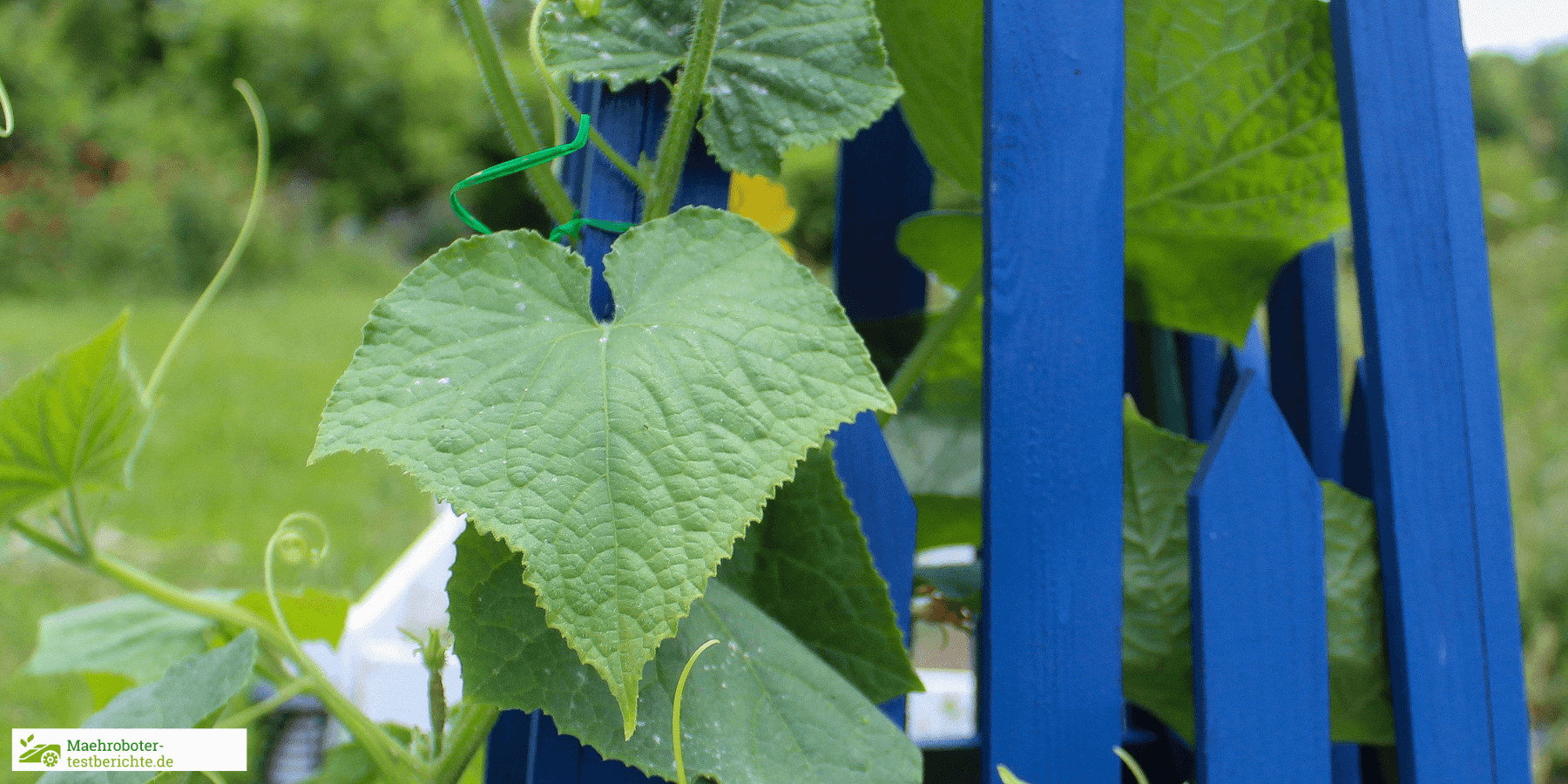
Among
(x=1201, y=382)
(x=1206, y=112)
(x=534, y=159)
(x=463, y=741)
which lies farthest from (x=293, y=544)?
(x=1201, y=382)

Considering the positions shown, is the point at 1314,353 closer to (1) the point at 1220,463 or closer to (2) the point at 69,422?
(1) the point at 1220,463

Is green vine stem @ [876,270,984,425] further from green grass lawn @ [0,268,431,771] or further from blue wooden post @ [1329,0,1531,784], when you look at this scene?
green grass lawn @ [0,268,431,771]

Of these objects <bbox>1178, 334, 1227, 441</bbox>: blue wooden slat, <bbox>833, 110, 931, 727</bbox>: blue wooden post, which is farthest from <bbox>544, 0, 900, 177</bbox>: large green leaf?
<bbox>1178, 334, 1227, 441</bbox>: blue wooden slat

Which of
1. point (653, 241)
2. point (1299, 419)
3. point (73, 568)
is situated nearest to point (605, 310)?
point (653, 241)

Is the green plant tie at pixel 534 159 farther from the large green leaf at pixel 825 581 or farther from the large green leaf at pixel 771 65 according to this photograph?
the large green leaf at pixel 825 581

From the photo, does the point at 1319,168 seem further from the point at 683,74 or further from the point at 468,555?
the point at 468,555

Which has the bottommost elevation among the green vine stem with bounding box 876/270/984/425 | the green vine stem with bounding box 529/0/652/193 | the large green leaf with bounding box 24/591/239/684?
the large green leaf with bounding box 24/591/239/684

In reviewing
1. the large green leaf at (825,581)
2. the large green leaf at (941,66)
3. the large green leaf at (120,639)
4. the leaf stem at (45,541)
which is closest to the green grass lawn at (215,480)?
the large green leaf at (120,639)
